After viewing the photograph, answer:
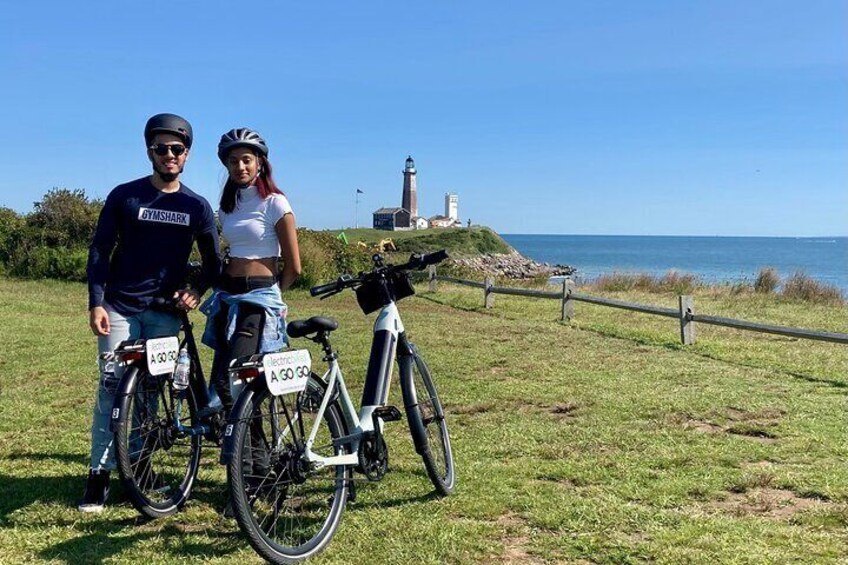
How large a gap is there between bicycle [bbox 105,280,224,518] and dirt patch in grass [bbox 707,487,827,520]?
274cm

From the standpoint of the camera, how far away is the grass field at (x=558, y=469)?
3150 millimetres

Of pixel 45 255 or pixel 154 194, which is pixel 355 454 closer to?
pixel 154 194

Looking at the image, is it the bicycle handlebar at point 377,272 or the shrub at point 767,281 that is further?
the shrub at point 767,281

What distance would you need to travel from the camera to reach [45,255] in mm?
21469

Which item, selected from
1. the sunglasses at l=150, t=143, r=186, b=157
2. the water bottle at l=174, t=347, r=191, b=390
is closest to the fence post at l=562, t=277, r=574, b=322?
the water bottle at l=174, t=347, r=191, b=390

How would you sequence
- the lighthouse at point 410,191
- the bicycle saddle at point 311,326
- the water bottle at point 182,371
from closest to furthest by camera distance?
the bicycle saddle at point 311,326 < the water bottle at point 182,371 < the lighthouse at point 410,191

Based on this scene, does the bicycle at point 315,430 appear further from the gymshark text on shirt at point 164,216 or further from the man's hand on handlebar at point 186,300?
the gymshark text on shirt at point 164,216

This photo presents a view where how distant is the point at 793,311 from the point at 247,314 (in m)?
14.5

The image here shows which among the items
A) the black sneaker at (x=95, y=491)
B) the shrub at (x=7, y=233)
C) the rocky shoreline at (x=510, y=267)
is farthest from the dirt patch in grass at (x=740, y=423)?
the rocky shoreline at (x=510, y=267)

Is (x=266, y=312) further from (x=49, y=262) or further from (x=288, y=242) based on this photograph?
(x=49, y=262)

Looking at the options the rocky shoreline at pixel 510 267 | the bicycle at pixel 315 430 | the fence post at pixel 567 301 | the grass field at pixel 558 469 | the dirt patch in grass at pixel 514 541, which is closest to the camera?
the bicycle at pixel 315 430

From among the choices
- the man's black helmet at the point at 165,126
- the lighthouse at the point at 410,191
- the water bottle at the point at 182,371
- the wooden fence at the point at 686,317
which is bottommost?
the wooden fence at the point at 686,317

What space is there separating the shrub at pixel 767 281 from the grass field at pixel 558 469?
9923 mm

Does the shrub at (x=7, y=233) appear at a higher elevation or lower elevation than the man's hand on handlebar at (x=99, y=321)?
higher
